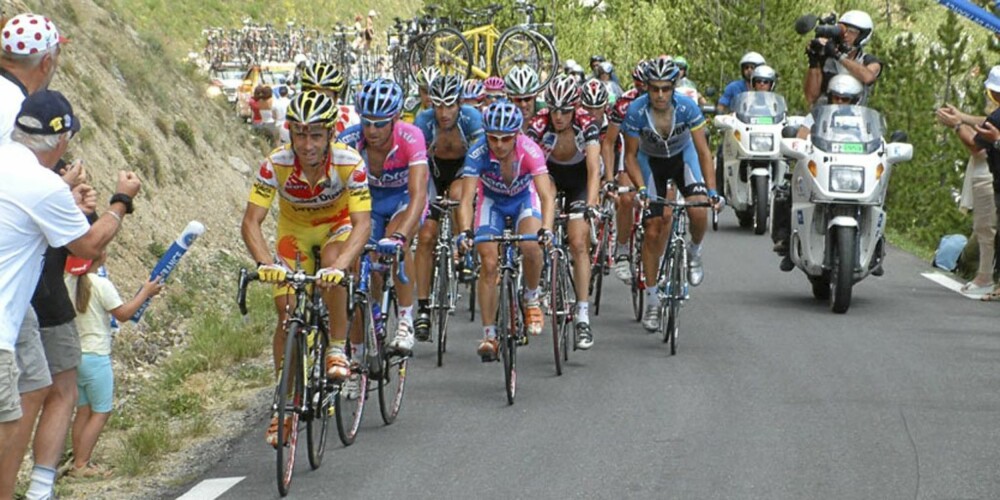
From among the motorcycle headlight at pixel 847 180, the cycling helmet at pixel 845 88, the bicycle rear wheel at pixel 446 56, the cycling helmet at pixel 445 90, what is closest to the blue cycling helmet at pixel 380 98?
the cycling helmet at pixel 445 90

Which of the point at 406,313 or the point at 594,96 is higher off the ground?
the point at 594,96

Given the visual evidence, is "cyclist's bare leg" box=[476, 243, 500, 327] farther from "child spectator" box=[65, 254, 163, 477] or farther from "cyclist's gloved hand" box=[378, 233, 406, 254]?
"child spectator" box=[65, 254, 163, 477]

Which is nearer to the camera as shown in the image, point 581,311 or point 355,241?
point 355,241

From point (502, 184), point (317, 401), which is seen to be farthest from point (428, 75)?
point (317, 401)

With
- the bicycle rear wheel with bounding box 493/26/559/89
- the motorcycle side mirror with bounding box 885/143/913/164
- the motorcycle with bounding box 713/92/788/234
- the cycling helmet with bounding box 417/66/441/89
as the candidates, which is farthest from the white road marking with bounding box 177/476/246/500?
the bicycle rear wheel with bounding box 493/26/559/89

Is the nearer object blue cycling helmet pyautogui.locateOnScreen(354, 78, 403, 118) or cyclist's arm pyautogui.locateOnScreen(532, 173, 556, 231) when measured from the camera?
blue cycling helmet pyautogui.locateOnScreen(354, 78, 403, 118)

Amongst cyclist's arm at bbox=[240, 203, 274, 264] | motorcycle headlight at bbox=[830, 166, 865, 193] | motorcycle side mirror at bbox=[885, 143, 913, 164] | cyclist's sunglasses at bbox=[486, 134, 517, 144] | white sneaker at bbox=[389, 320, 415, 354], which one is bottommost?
white sneaker at bbox=[389, 320, 415, 354]

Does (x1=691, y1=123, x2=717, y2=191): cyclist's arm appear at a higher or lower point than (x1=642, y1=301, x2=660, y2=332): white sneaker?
higher

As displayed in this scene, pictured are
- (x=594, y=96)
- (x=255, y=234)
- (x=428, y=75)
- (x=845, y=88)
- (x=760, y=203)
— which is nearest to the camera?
(x=255, y=234)

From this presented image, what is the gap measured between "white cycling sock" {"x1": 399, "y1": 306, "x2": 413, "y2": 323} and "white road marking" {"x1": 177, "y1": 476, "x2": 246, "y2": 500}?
2.77 meters

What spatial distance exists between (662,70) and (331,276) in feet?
19.9

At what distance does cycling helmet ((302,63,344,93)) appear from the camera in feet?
38.4

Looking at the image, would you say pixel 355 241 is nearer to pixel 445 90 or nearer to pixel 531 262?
pixel 531 262

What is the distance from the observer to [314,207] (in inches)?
405
